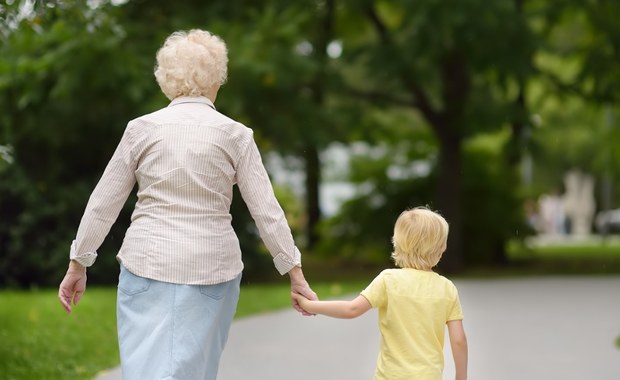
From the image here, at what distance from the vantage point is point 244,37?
13.9m

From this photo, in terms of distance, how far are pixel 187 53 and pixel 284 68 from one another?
9.82 metres

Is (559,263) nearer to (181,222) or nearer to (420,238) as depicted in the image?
(420,238)

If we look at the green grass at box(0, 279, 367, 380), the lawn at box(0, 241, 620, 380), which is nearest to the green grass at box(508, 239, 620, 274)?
the lawn at box(0, 241, 620, 380)

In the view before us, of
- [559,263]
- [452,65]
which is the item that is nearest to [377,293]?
[452,65]

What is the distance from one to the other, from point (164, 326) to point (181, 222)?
366 mm

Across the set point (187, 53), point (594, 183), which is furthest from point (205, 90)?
point (594, 183)

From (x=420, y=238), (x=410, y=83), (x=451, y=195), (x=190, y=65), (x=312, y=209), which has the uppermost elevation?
(x=410, y=83)

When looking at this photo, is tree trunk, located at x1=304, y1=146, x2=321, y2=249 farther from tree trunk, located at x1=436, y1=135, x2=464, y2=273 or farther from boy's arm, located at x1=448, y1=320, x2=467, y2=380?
boy's arm, located at x1=448, y1=320, x2=467, y2=380

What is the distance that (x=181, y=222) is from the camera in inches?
154

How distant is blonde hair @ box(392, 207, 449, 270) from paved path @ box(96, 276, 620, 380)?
3.20 meters

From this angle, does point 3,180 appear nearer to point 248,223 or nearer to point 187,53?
point 248,223

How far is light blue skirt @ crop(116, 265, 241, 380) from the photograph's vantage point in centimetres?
387

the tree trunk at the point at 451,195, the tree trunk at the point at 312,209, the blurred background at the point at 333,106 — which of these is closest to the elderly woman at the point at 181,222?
the blurred background at the point at 333,106

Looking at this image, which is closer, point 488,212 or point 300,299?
Answer: point 300,299
